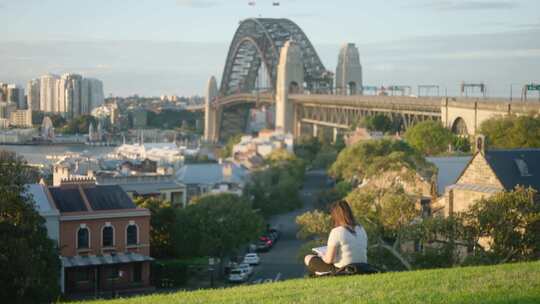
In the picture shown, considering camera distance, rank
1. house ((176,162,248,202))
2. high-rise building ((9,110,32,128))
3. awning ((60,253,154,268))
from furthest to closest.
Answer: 1. high-rise building ((9,110,32,128))
2. house ((176,162,248,202))
3. awning ((60,253,154,268))

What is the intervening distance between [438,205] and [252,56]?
11350cm

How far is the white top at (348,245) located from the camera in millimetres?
11852

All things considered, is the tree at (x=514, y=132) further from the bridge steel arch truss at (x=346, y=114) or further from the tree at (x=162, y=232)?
the bridge steel arch truss at (x=346, y=114)

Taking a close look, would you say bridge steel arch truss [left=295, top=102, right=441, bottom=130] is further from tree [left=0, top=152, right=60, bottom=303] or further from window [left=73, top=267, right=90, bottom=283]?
tree [left=0, top=152, right=60, bottom=303]

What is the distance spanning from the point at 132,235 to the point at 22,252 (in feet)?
40.0

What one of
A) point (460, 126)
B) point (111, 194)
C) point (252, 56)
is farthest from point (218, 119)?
point (111, 194)

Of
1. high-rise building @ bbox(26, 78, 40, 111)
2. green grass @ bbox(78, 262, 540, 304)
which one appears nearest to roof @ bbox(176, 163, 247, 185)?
green grass @ bbox(78, 262, 540, 304)

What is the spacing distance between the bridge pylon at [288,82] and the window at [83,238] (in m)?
82.9

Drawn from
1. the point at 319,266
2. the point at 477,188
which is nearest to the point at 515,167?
the point at 477,188

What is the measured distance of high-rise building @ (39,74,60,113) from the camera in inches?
7466

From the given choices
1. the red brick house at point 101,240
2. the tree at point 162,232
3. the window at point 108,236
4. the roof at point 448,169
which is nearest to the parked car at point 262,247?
the tree at point 162,232

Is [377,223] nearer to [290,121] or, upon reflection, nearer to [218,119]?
[290,121]

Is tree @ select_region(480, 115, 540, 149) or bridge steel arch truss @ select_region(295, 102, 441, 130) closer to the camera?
tree @ select_region(480, 115, 540, 149)

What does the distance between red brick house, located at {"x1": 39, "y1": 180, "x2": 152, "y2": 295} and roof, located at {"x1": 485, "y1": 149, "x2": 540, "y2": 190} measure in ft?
38.5
